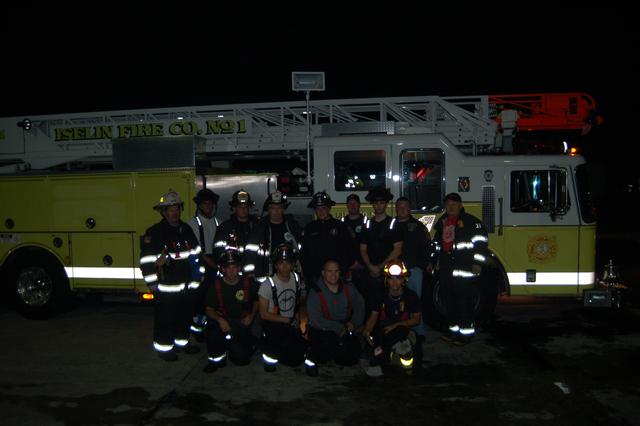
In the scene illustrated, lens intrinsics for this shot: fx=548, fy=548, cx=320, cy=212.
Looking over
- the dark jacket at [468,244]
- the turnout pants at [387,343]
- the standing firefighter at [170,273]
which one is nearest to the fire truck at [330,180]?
the dark jacket at [468,244]

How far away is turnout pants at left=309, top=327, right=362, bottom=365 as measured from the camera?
5492 millimetres

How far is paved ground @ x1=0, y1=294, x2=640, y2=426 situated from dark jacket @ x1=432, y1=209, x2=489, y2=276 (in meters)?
0.97

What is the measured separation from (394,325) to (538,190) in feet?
9.22

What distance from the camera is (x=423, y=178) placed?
7031 millimetres

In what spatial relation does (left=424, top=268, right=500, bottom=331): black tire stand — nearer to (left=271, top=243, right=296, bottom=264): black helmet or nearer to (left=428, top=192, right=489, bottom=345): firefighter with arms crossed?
(left=428, top=192, right=489, bottom=345): firefighter with arms crossed

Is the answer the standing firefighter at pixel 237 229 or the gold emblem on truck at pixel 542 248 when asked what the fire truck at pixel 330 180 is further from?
the standing firefighter at pixel 237 229

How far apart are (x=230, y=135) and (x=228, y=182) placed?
1.40 meters

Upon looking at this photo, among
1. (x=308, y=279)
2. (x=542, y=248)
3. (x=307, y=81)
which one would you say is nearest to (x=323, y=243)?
(x=308, y=279)

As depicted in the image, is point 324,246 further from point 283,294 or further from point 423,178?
point 423,178

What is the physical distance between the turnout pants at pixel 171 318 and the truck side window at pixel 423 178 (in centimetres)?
302

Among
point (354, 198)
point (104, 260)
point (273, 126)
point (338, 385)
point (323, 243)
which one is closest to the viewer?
point (338, 385)

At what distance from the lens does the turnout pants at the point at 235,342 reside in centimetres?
563

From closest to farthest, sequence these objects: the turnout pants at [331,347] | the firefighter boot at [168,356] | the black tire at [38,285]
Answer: the turnout pants at [331,347]
the firefighter boot at [168,356]
the black tire at [38,285]

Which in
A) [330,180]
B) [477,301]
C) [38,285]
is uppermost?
[330,180]
